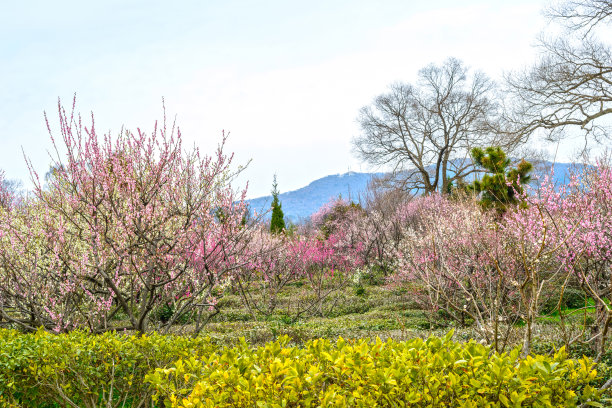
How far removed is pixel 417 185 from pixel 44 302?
1189 inches

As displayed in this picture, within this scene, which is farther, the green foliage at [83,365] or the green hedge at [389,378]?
the green foliage at [83,365]

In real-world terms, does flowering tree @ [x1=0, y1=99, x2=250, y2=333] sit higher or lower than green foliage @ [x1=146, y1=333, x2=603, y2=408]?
higher

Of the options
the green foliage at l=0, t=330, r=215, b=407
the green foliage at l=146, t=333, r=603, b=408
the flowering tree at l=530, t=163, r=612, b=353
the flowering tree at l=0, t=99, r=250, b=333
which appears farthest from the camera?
the flowering tree at l=530, t=163, r=612, b=353

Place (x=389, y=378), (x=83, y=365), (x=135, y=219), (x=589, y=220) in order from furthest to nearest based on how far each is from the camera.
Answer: (x=589, y=220) < (x=135, y=219) < (x=83, y=365) < (x=389, y=378)

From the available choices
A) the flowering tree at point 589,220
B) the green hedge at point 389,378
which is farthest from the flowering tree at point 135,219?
the flowering tree at point 589,220

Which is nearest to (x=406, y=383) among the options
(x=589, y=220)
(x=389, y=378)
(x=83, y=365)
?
(x=389, y=378)

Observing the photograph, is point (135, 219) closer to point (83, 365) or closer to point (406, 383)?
point (83, 365)

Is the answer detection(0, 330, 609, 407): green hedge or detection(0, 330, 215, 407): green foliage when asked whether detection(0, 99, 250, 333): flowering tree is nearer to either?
detection(0, 330, 215, 407): green foliage

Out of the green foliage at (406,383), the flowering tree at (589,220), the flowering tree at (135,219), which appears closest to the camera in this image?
the green foliage at (406,383)

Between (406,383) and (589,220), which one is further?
(589,220)

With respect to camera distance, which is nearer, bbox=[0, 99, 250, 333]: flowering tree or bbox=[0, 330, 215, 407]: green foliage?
bbox=[0, 330, 215, 407]: green foliage

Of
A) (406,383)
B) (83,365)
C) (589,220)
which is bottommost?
(83,365)

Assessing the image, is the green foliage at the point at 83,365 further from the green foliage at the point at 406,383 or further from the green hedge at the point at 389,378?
the green foliage at the point at 406,383

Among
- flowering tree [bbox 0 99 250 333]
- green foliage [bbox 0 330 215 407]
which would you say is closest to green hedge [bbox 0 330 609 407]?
green foliage [bbox 0 330 215 407]
